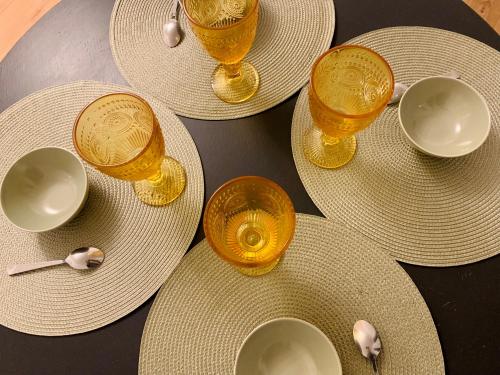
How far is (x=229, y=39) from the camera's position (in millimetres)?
580

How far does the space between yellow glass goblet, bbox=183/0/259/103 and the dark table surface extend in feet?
0.19

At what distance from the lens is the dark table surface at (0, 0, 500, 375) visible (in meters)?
0.56

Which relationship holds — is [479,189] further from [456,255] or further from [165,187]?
[165,187]

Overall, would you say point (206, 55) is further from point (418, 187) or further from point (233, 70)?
point (418, 187)

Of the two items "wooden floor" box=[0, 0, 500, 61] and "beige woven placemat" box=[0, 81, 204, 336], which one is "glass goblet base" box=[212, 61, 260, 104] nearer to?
"beige woven placemat" box=[0, 81, 204, 336]

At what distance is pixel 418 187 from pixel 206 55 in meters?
0.39

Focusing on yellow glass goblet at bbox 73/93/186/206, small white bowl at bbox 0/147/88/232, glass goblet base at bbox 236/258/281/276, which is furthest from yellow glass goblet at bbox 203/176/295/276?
small white bowl at bbox 0/147/88/232

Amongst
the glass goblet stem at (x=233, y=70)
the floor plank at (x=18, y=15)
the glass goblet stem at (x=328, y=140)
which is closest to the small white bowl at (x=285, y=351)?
the glass goblet stem at (x=328, y=140)

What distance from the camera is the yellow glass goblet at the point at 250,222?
1.66 feet

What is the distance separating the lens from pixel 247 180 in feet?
1.74

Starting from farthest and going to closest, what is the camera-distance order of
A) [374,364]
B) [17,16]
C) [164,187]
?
[17,16], [164,187], [374,364]

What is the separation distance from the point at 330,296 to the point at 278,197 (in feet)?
0.50

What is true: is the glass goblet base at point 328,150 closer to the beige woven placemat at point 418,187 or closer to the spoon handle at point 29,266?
the beige woven placemat at point 418,187

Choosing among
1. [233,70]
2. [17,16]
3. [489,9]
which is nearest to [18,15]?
[17,16]
